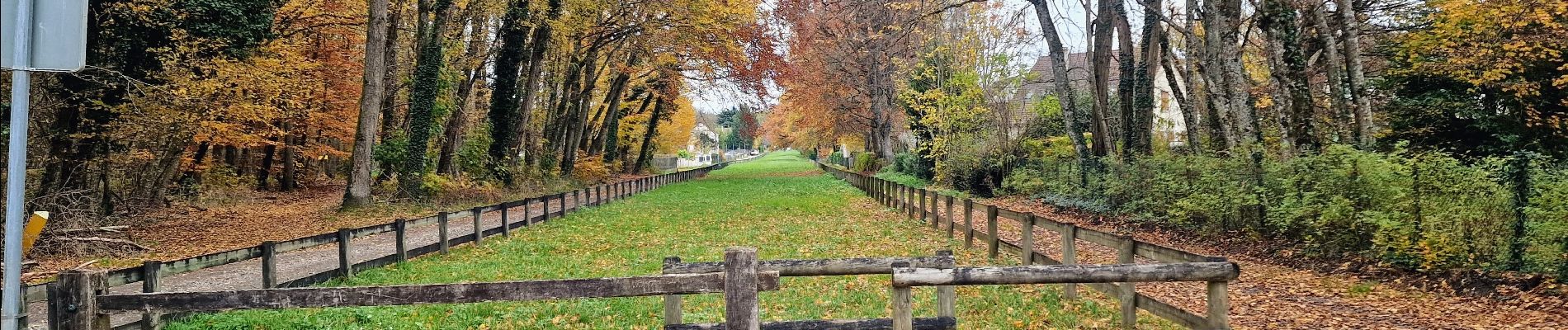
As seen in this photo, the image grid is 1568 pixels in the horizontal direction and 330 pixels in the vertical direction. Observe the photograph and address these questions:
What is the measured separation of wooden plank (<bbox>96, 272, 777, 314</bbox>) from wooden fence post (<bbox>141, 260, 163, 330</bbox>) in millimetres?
1637

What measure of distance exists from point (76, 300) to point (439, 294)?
1.85 metres

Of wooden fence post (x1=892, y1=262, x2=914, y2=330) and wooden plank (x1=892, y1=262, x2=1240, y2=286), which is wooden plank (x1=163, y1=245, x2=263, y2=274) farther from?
wooden plank (x1=892, y1=262, x2=1240, y2=286)

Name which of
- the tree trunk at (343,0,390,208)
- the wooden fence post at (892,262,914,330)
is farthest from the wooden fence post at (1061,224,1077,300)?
the tree trunk at (343,0,390,208)

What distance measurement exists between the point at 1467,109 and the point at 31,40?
55.4ft

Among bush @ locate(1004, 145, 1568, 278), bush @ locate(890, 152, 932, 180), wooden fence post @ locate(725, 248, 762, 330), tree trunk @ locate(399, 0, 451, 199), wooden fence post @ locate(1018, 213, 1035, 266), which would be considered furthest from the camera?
bush @ locate(890, 152, 932, 180)

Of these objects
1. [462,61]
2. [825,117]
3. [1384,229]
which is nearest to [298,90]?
[462,61]

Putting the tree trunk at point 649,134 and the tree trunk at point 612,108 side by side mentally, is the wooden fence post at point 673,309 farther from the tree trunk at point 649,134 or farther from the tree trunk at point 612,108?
the tree trunk at point 649,134

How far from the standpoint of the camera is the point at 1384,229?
839cm

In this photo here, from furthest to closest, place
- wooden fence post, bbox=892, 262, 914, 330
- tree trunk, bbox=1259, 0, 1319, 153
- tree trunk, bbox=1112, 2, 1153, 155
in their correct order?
tree trunk, bbox=1112, 2, 1153, 155 < tree trunk, bbox=1259, 0, 1319, 153 < wooden fence post, bbox=892, 262, 914, 330

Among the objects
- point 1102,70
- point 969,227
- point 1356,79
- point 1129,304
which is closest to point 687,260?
point 969,227

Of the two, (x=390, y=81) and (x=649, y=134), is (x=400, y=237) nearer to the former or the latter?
(x=390, y=81)

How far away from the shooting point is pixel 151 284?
6086 mm

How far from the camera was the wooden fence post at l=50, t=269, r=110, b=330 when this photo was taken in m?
4.42

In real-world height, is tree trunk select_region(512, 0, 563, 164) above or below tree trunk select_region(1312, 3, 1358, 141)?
above
